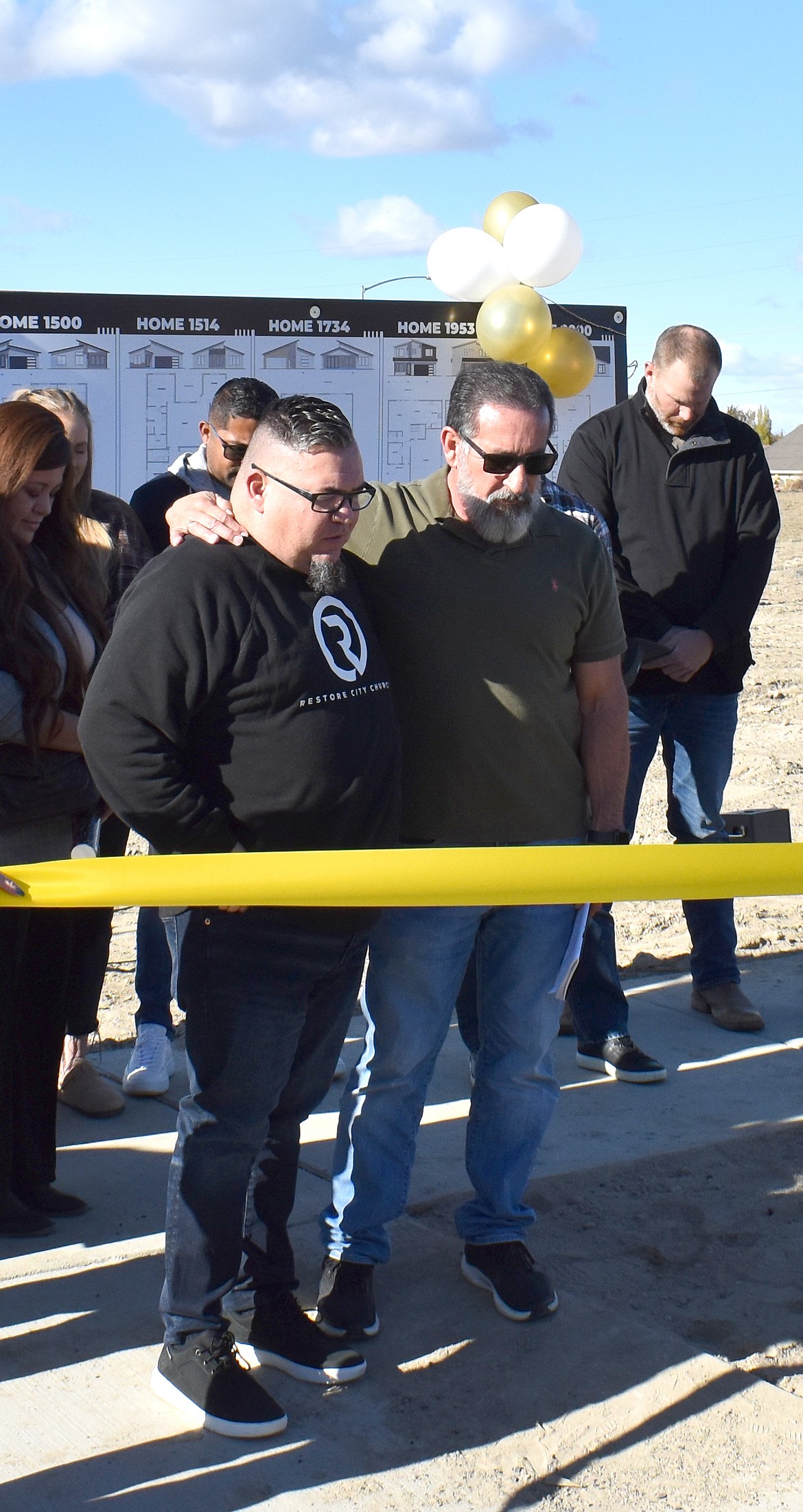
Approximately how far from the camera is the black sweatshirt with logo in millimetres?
2654

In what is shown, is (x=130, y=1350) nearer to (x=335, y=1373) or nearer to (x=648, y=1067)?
(x=335, y=1373)

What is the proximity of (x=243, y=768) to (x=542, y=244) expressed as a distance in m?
5.17

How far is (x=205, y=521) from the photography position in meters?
2.79

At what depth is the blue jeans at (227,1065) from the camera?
2783 mm

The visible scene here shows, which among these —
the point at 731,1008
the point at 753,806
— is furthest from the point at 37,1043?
the point at 753,806

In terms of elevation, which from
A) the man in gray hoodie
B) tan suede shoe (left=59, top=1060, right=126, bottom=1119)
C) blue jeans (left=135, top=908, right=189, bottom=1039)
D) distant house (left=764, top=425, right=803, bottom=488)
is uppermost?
distant house (left=764, top=425, right=803, bottom=488)

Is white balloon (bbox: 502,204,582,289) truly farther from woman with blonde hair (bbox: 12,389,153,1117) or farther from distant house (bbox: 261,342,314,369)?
woman with blonde hair (bbox: 12,389,153,1117)

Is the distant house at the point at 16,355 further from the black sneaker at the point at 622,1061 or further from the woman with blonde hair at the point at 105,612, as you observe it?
the black sneaker at the point at 622,1061

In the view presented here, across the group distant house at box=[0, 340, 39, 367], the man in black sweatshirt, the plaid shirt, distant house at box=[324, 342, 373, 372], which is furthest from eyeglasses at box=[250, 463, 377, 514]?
distant house at box=[324, 342, 373, 372]

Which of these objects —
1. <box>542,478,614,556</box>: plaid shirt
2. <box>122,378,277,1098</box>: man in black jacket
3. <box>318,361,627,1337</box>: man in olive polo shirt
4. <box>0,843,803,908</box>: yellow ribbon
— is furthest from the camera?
<box>122,378,277,1098</box>: man in black jacket

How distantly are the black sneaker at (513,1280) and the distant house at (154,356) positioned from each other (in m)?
5.42

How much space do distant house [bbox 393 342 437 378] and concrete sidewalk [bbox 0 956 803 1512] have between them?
188 inches

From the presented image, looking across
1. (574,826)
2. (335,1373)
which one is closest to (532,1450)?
(335,1373)

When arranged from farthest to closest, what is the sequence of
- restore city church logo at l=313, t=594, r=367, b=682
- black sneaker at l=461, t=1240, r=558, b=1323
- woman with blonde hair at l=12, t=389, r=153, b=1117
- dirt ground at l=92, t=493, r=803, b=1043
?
dirt ground at l=92, t=493, r=803, b=1043
woman with blonde hair at l=12, t=389, r=153, b=1117
black sneaker at l=461, t=1240, r=558, b=1323
restore city church logo at l=313, t=594, r=367, b=682
